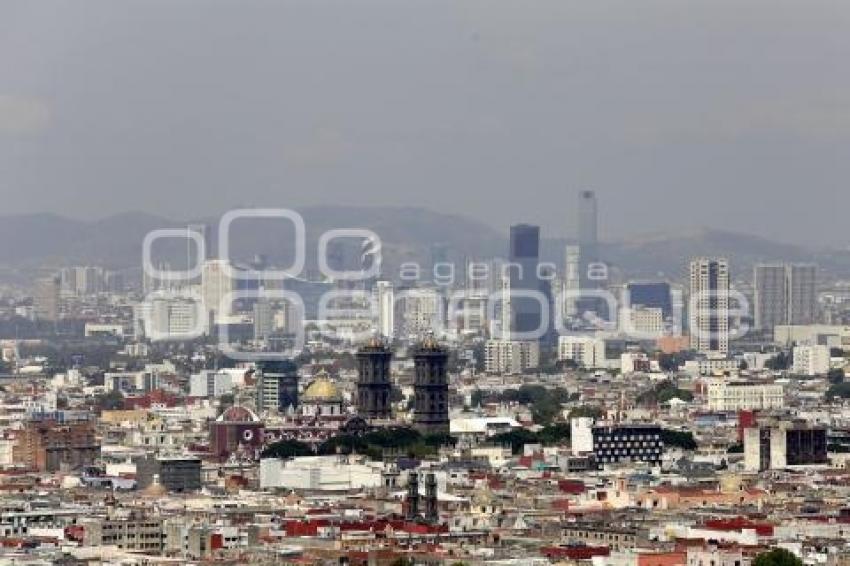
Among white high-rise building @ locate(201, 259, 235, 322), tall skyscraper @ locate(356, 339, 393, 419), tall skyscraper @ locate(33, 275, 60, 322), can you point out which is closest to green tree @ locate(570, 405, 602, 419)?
tall skyscraper @ locate(356, 339, 393, 419)

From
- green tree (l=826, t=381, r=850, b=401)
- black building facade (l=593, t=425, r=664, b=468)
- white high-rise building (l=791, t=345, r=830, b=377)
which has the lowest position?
black building facade (l=593, t=425, r=664, b=468)

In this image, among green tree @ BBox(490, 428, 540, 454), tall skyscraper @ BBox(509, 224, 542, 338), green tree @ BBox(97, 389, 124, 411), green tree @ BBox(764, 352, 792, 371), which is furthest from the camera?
tall skyscraper @ BBox(509, 224, 542, 338)

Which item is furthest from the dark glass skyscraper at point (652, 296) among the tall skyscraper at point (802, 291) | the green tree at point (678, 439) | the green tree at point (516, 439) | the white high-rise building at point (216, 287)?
the green tree at point (678, 439)

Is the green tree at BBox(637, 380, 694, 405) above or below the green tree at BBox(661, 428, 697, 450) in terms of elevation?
above

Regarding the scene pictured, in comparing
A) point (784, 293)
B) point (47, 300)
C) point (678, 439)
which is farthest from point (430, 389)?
point (47, 300)

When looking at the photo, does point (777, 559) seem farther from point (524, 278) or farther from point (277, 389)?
point (524, 278)

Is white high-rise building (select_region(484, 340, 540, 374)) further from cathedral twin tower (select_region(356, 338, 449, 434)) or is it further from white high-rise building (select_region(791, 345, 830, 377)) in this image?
cathedral twin tower (select_region(356, 338, 449, 434))

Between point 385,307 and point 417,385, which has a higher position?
point 385,307
